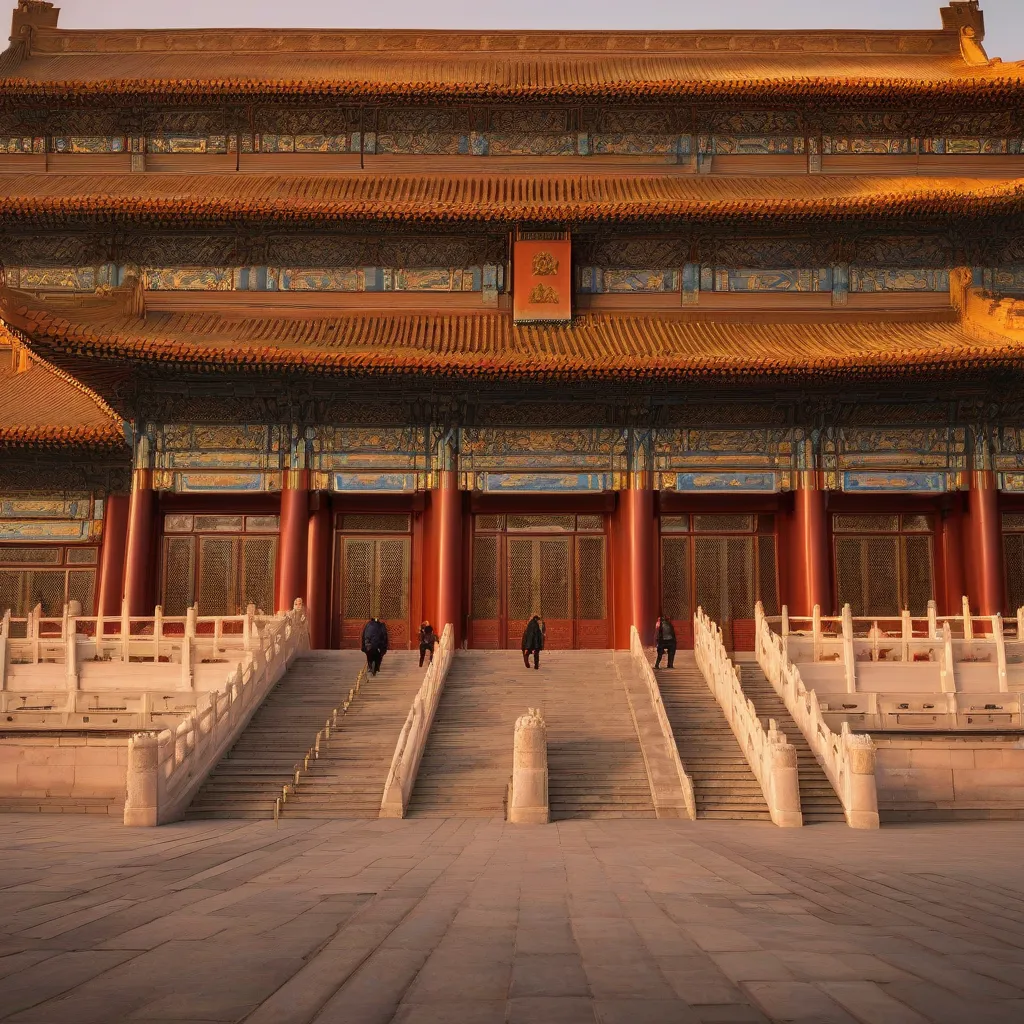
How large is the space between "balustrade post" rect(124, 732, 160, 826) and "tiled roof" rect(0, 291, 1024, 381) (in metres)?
9.95

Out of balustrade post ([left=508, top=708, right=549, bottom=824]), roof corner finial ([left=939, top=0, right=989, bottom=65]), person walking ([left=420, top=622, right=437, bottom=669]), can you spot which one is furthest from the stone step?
roof corner finial ([left=939, top=0, right=989, bottom=65])

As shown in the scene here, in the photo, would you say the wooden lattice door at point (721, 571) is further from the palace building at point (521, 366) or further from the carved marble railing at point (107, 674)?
the carved marble railing at point (107, 674)

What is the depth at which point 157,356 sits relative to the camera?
2066cm

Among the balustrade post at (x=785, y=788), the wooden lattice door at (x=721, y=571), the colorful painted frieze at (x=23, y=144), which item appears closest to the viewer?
the balustrade post at (x=785, y=788)

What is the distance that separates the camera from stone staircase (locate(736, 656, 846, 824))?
14.0 meters

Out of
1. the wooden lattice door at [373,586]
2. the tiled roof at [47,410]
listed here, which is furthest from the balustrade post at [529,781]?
the tiled roof at [47,410]

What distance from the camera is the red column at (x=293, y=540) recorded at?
22.2 metres

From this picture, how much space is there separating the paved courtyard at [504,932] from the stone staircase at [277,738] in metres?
2.89

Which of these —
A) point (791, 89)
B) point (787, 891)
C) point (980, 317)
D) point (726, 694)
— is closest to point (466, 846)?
point (787, 891)

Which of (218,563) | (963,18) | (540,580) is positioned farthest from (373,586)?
(963,18)

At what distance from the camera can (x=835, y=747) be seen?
1439 cm

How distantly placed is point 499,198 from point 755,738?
1535 cm

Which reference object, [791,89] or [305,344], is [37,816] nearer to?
[305,344]

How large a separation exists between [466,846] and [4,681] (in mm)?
9659
